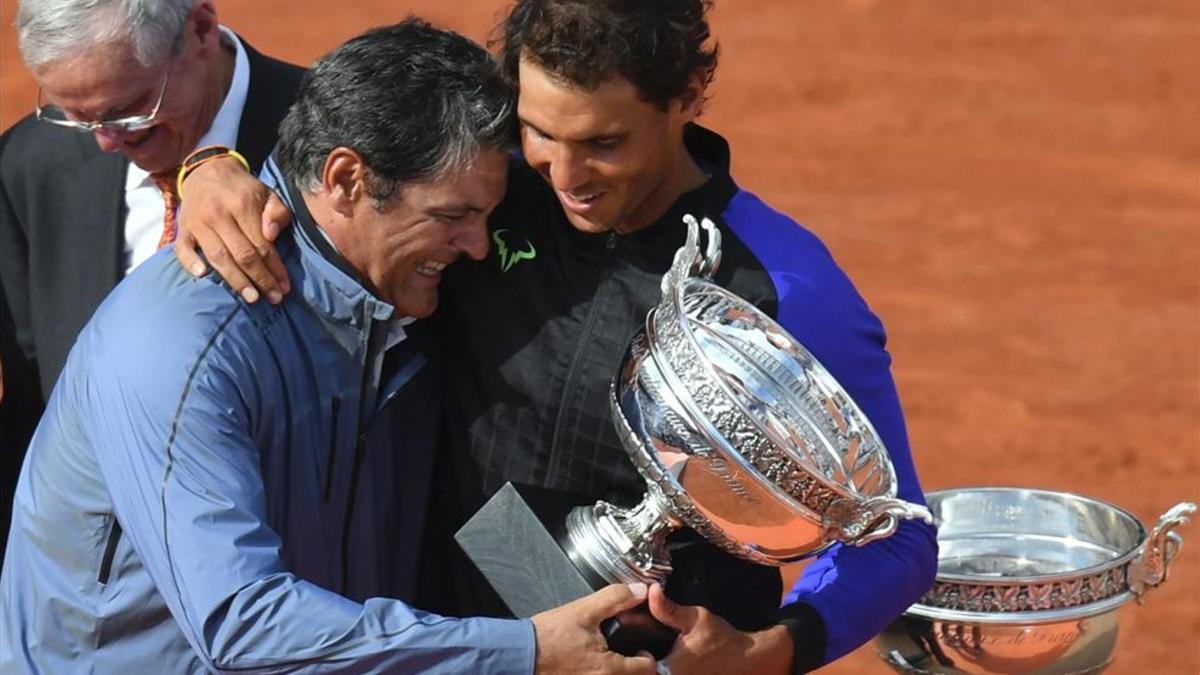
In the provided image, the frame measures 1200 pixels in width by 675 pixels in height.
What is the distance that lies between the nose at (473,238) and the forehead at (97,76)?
1084 millimetres

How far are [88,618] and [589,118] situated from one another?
1227 millimetres

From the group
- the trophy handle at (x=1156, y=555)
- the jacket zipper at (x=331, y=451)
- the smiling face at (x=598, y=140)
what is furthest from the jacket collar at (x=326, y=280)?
the trophy handle at (x=1156, y=555)

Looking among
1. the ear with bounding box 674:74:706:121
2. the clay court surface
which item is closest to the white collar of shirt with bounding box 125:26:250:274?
the ear with bounding box 674:74:706:121

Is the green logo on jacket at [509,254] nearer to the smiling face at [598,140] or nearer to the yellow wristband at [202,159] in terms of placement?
the smiling face at [598,140]

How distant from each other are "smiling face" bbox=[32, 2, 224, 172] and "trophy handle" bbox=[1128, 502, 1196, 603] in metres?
2.20

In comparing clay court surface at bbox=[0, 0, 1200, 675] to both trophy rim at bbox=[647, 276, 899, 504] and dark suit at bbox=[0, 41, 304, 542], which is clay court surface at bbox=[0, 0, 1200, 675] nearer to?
dark suit at bbox=[0, 41, 304, 542]

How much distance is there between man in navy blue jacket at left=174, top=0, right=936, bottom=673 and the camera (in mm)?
3580

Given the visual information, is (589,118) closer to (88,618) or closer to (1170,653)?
(88,618)

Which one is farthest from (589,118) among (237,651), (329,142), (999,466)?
(999,466)

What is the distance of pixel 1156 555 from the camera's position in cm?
441

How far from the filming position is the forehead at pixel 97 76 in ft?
14.6

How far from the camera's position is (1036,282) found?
971 cm

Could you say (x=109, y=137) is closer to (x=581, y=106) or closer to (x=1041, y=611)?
(x=581, y=106)

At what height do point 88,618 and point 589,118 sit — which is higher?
point 589,118
